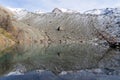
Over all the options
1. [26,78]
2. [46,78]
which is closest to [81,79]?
[46,78]

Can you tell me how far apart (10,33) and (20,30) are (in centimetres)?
786

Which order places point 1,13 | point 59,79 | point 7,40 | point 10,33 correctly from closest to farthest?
point 59,79 → point 7,40 → point 10,33 → point 1,13

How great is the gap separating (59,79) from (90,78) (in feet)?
12.8

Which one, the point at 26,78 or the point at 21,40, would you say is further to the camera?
the point at 21,40

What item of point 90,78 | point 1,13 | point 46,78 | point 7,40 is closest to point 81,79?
point 90,78

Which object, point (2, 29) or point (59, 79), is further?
point (2, 29)

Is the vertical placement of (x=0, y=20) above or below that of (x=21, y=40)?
above

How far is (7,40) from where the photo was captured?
166m

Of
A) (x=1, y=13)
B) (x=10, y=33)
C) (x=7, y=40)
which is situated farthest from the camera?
(x=1, y=13)

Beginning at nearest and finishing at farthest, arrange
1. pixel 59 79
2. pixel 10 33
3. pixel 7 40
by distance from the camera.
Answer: pixel 59 79, pixel 7 40, pixel 10 33

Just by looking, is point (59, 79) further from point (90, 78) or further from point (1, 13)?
point (1, 13)

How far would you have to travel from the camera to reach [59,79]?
37.6 meters

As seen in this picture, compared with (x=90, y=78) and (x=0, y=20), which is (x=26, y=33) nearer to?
(x=0, y=20)

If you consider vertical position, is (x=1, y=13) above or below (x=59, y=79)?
above
